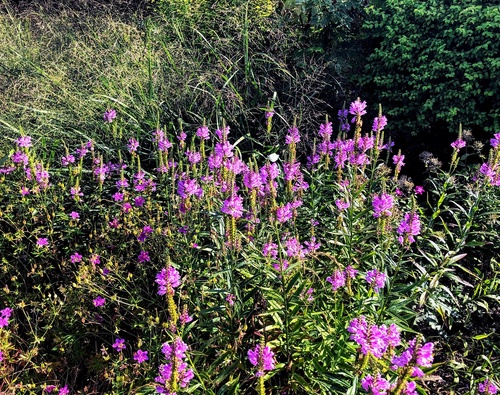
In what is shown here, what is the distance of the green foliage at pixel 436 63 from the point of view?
150 inches

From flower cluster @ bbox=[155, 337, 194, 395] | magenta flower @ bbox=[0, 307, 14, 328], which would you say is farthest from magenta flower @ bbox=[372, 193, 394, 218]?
magenta flower @ bbox=[0, 307, 14, 328]

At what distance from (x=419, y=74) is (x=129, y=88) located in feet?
8.00

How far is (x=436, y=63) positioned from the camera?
3.92 m

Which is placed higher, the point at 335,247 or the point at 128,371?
the point at 335,247

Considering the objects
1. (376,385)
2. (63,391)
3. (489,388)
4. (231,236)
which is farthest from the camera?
(63,391)

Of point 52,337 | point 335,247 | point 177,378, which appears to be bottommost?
point 52,337

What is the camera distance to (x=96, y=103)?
3.85m

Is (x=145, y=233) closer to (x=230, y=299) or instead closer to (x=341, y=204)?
(x=230, y=299)

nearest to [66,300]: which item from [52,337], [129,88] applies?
[52,337]

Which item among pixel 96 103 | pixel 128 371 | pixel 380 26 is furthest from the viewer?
pixel 380 26

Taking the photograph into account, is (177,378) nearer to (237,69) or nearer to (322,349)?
(322,349)

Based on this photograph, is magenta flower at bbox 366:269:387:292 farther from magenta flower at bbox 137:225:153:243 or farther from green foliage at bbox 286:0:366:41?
green foliage at bbox 286:0:366:41

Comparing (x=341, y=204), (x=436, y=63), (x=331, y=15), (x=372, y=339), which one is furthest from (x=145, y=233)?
(x=331, y=15)

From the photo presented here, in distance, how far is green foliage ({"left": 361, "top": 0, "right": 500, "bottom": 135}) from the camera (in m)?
3.82
